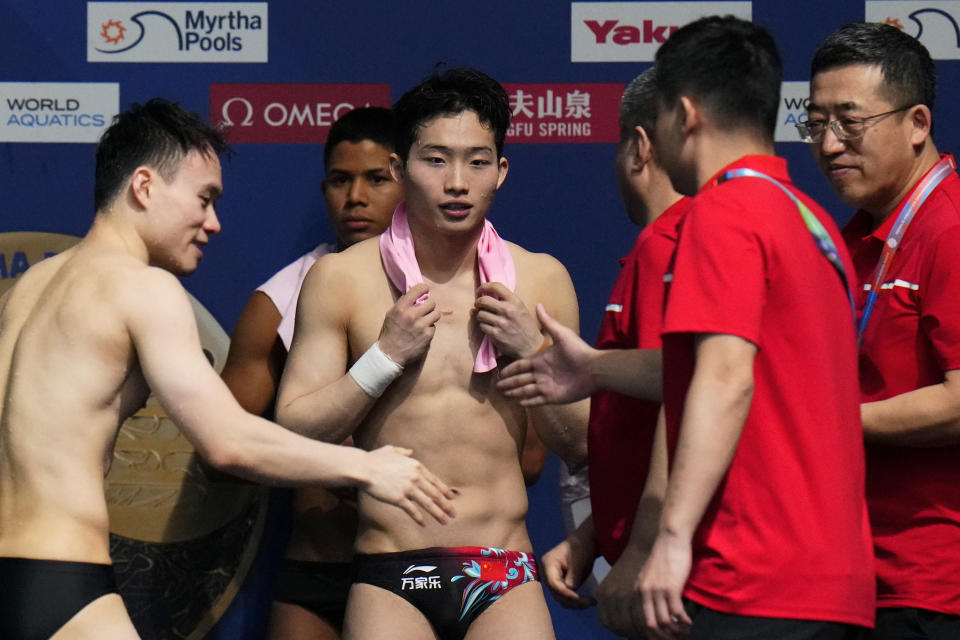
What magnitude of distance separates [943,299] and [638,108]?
75 centimetres

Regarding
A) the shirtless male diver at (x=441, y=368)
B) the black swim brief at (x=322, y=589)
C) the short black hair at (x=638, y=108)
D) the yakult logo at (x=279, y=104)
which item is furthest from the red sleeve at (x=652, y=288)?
the yakult logo at (x=279, y=104)

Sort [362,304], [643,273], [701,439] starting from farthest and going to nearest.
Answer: [362,304] → [643,273] → [701,439]

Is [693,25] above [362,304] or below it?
above

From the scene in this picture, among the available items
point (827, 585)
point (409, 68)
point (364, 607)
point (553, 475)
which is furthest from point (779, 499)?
point (409, 68)

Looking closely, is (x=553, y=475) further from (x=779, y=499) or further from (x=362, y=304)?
(x=779, y=499)

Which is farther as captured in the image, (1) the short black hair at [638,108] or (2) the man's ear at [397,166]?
(2) the man's ear at [397,166]

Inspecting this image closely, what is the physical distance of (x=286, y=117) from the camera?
12.6 ft

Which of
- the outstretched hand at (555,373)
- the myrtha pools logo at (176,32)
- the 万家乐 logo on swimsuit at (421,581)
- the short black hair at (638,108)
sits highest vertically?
the myrtha pools logo at (176,32)

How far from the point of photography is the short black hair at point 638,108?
278cm

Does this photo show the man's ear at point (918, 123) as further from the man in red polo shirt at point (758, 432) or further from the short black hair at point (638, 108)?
the man in red polo shirt at point (758, 432)

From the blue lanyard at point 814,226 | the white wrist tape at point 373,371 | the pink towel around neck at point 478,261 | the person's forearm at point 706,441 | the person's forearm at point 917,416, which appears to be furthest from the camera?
the pink towel around neck at point 478,261

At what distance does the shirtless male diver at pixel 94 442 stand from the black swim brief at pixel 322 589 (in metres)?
1.14

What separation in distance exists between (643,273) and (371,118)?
1485 mm

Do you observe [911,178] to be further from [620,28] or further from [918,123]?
[620,28]
